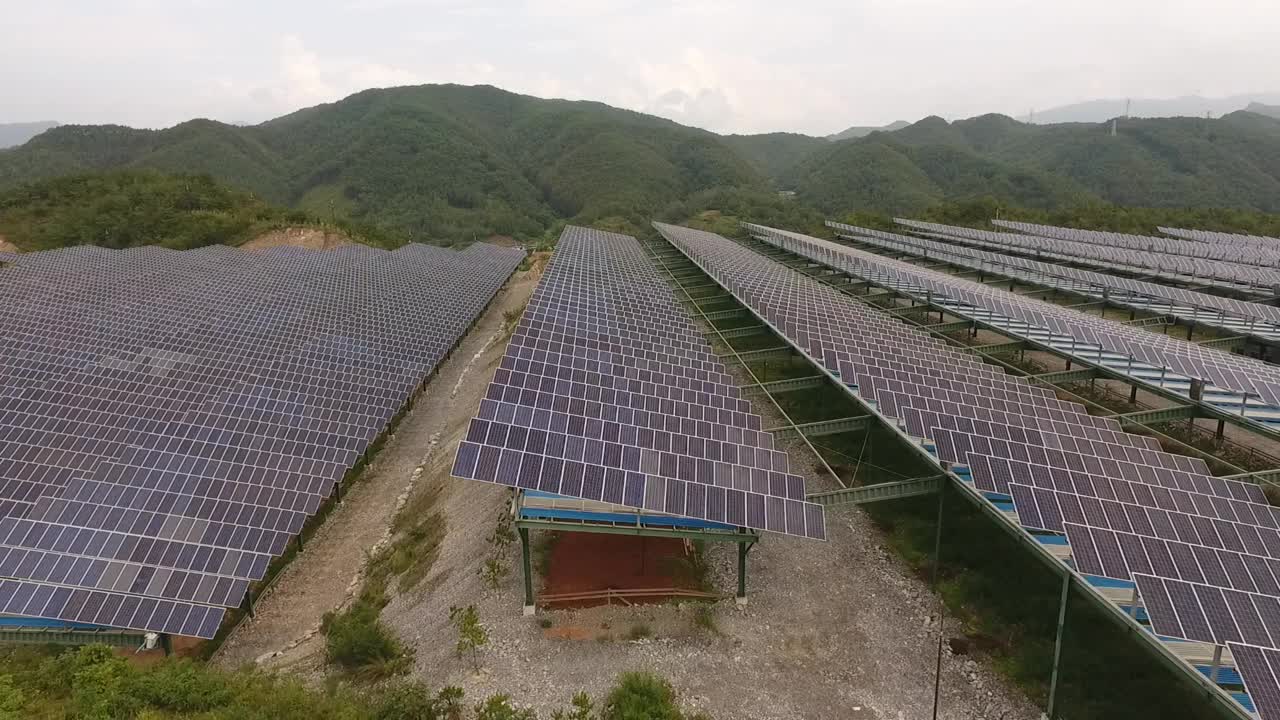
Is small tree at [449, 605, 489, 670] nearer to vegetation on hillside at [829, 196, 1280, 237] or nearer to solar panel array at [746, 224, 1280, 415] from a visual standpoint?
solar panel array at [746, 224, 1280, 415]

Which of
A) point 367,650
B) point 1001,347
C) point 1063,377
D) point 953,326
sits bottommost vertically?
point 367,650

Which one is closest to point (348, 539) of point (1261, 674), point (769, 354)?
point (769, 354)

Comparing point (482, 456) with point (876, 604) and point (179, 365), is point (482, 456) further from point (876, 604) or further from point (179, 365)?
point (179, 365)

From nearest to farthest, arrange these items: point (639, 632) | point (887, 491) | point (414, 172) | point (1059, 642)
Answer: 1. point (1059, 642)
2. point (639, 632)
3. point (887, 491)
4. point (414, 172)

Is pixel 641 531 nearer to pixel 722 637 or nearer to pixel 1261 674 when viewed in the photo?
pixel 722 637

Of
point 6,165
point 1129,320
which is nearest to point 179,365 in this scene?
point 1129,320

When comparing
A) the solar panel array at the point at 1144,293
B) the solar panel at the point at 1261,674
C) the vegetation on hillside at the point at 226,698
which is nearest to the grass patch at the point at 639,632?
the vegetation on hillside at the point at 226,698
